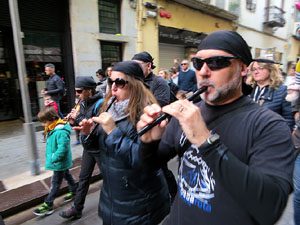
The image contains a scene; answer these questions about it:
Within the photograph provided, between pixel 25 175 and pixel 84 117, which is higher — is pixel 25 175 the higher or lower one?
the lower one

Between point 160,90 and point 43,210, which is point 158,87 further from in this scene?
point 43,210

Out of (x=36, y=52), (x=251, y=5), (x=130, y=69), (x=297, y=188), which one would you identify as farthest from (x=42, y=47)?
(x=251, y=5)

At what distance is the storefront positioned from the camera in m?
6.57

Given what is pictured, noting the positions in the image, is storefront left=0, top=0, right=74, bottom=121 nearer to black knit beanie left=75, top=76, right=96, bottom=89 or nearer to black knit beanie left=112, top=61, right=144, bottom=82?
black knit beanie left=75, top=76, right=96, bottom=89

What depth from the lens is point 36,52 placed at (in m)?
6.83

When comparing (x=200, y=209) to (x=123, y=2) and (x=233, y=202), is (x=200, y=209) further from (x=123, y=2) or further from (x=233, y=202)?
(x=123, y=2)

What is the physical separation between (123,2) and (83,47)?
8.46 feet

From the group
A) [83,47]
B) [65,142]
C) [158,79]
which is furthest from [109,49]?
[65,142]

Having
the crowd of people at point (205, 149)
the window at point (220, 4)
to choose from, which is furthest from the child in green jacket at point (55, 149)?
the window at point (220, 4)

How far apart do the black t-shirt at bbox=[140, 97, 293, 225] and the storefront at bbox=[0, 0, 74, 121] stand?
6986 millimetres

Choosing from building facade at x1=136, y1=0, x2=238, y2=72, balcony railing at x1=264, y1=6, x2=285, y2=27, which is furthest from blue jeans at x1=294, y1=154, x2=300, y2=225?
balcony railing at x1=264, y1=6, x2=285, y2=27

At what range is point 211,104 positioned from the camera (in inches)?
45.8

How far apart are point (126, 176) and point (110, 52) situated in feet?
24.2

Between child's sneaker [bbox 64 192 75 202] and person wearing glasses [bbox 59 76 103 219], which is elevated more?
person wearing glasses [bbox 59 76 103 219]
